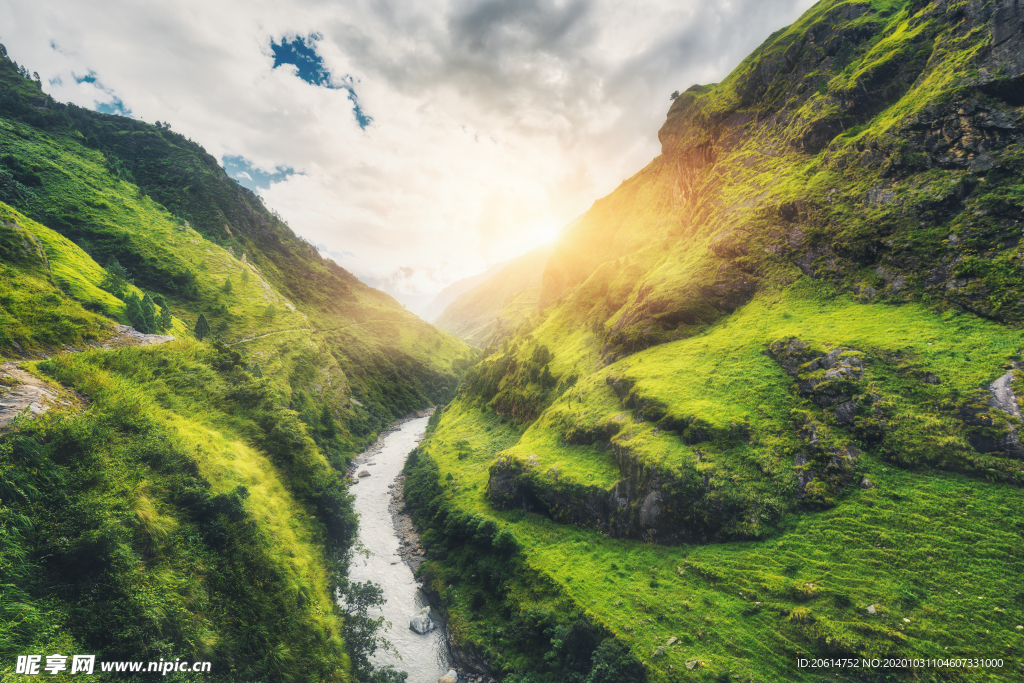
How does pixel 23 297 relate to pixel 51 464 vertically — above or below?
above

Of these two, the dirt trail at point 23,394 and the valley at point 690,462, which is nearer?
A: the valley at point 690,462

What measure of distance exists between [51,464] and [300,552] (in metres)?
23.4

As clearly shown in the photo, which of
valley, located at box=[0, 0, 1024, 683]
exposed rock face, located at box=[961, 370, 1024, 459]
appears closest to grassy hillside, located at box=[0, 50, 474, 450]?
valley, located at box=[0, 0, 1024, 683]

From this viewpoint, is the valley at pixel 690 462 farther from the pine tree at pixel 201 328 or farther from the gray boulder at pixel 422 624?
the pine tree at pixel 201 328

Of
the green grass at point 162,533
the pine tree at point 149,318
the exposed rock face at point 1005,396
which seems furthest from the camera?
the pine tree at point 149,318

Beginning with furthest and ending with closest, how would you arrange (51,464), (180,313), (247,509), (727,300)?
(180,313)
(727,300)
(247,509)
(51,464)

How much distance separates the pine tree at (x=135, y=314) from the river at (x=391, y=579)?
43380 mm

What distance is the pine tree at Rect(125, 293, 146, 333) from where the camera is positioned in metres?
53.3

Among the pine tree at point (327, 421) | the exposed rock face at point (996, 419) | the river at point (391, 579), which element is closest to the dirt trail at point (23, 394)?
the river at point (391, 579)

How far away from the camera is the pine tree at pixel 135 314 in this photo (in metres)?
53.3

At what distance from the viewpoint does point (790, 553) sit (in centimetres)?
3030

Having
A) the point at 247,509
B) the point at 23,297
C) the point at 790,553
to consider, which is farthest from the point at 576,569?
the point at 23,297

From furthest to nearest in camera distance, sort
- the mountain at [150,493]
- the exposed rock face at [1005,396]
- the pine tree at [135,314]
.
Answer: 1. the pine tree at [135,314]
2. the exposed rock face at [1005,396]
3. the mountain at [150,493]

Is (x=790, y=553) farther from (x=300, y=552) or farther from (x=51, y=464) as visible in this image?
(x=51, y=464)
